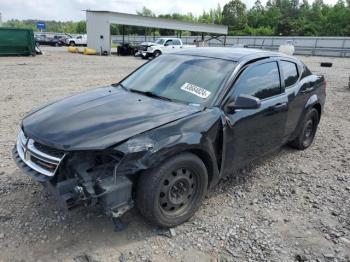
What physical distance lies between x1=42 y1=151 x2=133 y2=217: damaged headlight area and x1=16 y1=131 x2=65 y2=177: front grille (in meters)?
0.07

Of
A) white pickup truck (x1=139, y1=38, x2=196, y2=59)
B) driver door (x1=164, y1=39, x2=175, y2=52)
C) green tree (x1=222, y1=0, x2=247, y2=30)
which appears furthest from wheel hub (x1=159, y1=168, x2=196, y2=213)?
green tree (x1=222, y1=0, x2=247, y2=30)

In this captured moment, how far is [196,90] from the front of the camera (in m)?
3.58

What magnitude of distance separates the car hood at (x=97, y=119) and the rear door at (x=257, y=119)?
573 mm

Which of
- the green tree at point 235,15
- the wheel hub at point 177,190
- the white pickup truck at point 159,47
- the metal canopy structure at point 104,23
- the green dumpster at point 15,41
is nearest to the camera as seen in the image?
the wheel hub at point 177,190

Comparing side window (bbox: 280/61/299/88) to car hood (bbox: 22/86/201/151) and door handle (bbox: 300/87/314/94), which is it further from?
car hood (bbox: 22/86/201/151)

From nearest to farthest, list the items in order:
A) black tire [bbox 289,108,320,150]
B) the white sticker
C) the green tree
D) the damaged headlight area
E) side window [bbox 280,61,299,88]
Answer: the damaged headlight area
the white sticker
side window [bbox 280,61,299,88]
black tire [bbox 289,108,320,150]
the green tree

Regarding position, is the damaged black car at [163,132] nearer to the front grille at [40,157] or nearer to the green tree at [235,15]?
the front grille at [40,157]

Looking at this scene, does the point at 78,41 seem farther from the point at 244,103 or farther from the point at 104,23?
the point at 244,103

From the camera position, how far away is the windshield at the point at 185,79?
11.6ft

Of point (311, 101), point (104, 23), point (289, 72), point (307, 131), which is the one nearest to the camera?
point (289, 72)

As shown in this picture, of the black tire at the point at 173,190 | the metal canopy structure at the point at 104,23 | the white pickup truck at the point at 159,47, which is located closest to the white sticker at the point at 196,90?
the black tire at the point at 173,190

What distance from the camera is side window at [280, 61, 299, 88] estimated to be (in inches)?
179

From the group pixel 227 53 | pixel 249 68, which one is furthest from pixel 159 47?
pixel 249 68

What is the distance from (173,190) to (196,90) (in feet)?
3.72
